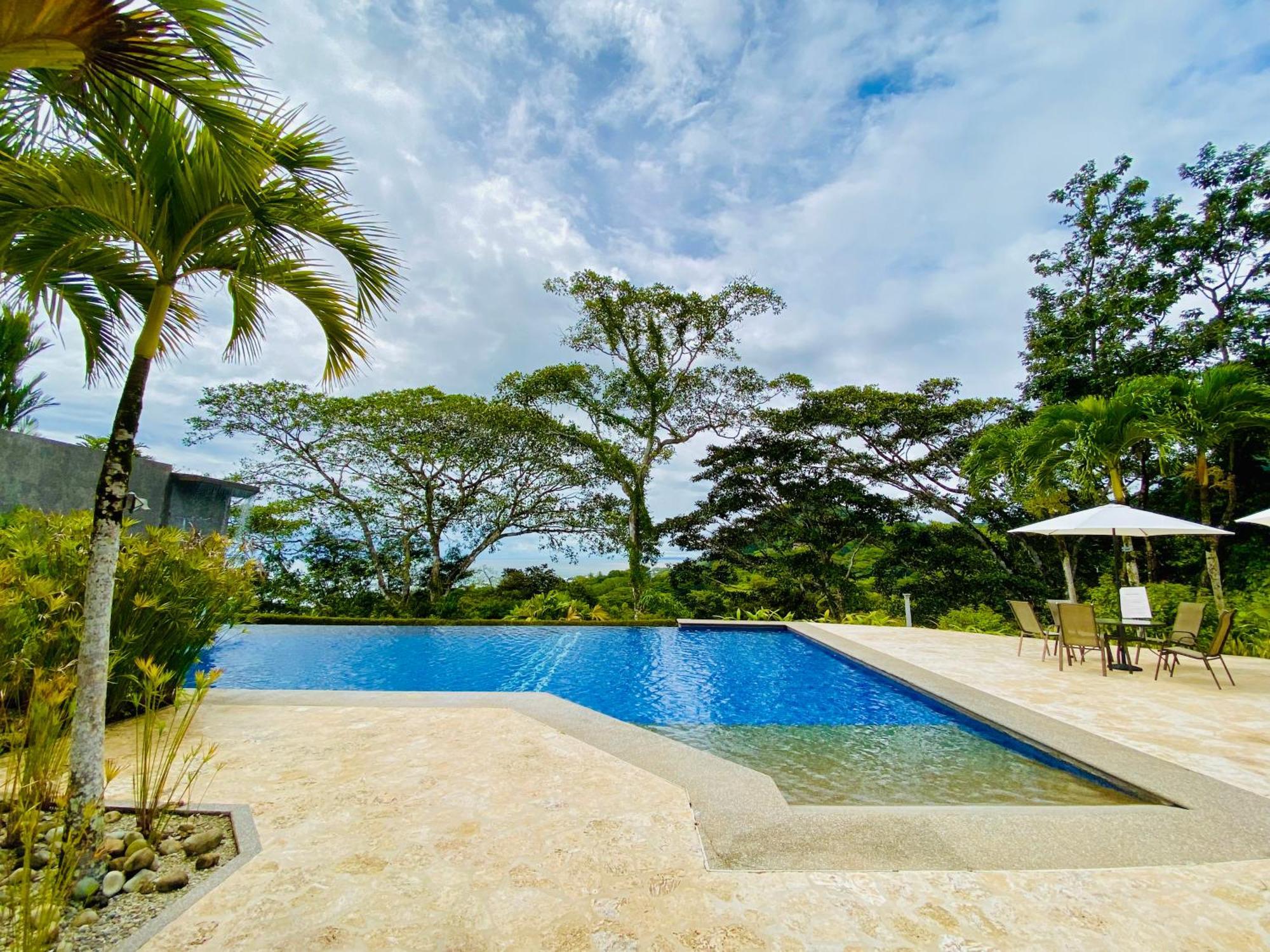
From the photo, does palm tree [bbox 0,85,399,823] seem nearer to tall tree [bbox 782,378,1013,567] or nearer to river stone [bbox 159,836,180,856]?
river stone [bbox 159,836,180,856]

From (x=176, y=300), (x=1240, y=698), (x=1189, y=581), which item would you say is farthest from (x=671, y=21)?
(x=1189, y=581)

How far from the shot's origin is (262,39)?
6.17 ft

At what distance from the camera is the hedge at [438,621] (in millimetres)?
12578

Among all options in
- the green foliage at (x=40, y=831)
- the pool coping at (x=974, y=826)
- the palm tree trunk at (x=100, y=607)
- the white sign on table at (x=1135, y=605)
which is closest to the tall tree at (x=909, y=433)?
the white sign on table at (x=1135, y=605)

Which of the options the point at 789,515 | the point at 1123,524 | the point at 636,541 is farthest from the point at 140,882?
the point at 789,515

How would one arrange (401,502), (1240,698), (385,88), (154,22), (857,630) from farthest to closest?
(401,502) → (857,630) → (385,88) → (1240,698) → (154,22)

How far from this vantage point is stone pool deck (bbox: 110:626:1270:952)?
1.91 meters

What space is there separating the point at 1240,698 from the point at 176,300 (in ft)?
32.5

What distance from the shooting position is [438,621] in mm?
13047

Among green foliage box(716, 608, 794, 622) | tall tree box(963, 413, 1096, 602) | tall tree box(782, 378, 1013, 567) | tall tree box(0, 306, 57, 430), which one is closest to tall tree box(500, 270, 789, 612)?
tall tree box(782, 378, 1013, 567)

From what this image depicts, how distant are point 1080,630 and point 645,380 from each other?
1270 centimetres

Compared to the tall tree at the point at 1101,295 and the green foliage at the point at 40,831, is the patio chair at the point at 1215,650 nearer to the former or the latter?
the tall tree at the point at 1101,295

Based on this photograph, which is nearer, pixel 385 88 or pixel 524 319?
pixel 385 88

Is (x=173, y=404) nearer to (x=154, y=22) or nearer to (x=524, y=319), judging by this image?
(x=524, y=319)
